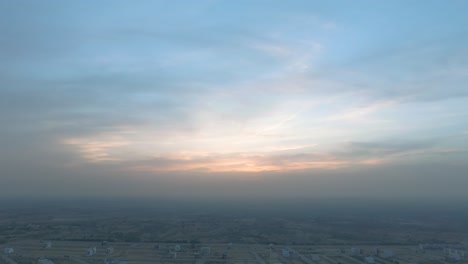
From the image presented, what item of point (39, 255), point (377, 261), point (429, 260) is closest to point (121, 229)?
point (39, 255)

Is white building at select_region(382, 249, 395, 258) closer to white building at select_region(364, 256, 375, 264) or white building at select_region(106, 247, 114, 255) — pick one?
white building at select_region(364, 256, 375, 264)

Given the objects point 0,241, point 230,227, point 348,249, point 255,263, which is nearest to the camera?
point 255,263

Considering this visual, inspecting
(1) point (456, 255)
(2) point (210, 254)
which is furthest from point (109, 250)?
(1) point (456, 255)

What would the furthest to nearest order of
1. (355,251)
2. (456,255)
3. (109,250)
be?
(355,251), (109,250), (456,255)

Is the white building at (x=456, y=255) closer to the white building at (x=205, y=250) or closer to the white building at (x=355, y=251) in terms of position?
the white building at (x=355, y=251)

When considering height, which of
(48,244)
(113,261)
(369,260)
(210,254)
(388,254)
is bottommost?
(388,254)

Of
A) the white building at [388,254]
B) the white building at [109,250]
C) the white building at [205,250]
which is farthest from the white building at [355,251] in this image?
the white building at [109,250]

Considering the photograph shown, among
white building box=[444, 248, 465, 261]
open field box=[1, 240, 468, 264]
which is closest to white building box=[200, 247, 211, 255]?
open field box=[1, 240, 468, 264]

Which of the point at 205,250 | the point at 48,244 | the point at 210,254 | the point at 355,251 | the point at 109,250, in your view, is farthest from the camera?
the point at 48,244

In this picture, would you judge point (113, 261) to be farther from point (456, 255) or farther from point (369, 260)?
point (456, 255)

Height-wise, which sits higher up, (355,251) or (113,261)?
(113,261)

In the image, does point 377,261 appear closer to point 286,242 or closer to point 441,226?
point 286,242
